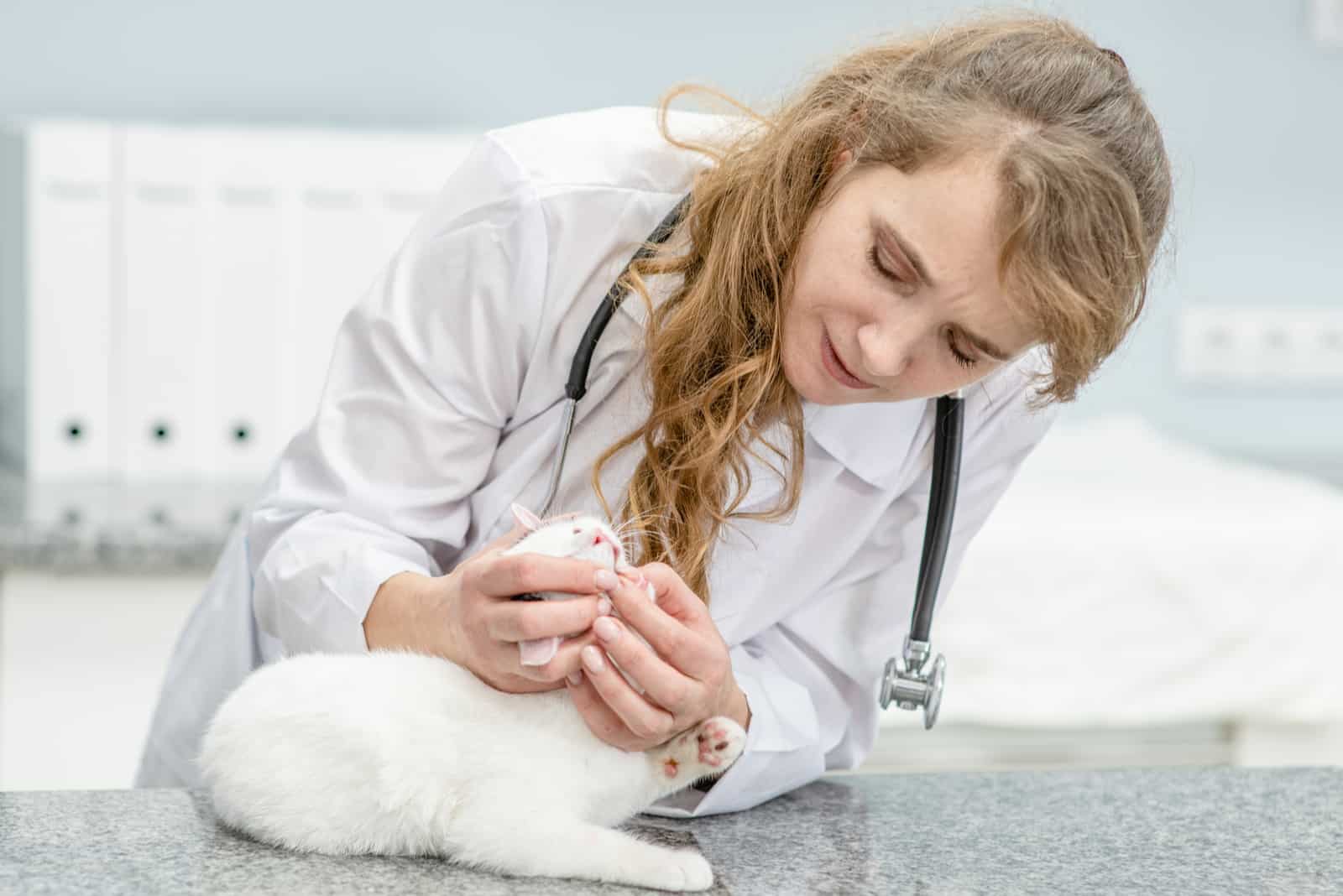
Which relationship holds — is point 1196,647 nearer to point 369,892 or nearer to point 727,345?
point 727,345

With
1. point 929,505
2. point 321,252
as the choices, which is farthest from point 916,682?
point 321,252

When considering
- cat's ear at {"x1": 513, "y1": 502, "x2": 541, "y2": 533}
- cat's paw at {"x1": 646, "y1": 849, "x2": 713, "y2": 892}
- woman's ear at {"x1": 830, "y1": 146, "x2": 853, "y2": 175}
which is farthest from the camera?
woman's ear at {"x1": 830, "y1": 146, "x2": 853, "y2": 175}

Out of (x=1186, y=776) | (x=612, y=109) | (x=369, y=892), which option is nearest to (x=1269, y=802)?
(x=1186, y=776)

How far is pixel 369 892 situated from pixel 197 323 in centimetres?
146

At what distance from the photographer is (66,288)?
1.97 m

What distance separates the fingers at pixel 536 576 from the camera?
75cm

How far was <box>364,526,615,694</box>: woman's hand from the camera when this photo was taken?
75 cm

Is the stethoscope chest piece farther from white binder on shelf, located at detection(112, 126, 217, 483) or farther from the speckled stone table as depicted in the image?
white binder on shelf, located at detection(112, 126, 217, 483)

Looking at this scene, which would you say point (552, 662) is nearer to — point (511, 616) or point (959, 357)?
point (511, 616)

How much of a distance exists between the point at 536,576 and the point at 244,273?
1.41 meters

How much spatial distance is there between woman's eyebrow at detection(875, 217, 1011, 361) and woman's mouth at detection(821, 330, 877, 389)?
0.25ft

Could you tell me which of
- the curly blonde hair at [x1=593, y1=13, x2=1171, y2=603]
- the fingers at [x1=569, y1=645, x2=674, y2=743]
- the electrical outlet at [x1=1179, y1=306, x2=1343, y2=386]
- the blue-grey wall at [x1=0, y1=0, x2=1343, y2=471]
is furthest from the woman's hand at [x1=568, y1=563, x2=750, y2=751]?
the electrical outlet at [x1=1179, y1=306, x2=1343, y2=386]

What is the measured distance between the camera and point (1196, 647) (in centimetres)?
205

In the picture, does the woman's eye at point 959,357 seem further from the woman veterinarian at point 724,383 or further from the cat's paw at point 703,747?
the cat's paw at point 703,747
